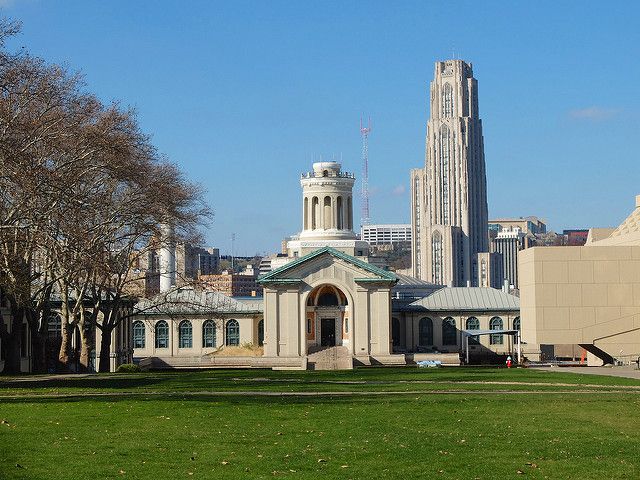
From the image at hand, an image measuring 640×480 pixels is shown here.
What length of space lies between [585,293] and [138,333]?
49.8 m

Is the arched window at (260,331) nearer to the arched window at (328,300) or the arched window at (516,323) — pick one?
the arched window at (328,300)

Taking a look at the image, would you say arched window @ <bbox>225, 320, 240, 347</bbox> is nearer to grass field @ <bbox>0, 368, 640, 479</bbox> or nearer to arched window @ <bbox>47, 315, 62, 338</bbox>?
arched window @ <bbox>47, 315, 62, 338</bbox>

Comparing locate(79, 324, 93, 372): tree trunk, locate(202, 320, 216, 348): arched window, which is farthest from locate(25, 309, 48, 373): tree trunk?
locate(202, 320, 216, 348): arched window

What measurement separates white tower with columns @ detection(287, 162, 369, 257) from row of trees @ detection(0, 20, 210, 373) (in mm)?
37940

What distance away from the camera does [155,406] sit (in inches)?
1371

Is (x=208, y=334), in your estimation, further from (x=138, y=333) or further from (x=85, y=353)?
(x=85, y=353)

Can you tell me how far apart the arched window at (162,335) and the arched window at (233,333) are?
5.33 m

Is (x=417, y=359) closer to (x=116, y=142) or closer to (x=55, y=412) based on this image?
(x=116, y=142)

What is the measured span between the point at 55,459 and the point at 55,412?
10.1 m

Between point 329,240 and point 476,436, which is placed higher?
point 329,240

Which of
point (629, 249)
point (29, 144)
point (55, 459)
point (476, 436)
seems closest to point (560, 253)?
point (629, 249)

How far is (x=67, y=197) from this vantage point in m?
46.0

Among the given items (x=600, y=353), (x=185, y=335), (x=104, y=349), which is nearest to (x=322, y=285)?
(x=185, y=335)

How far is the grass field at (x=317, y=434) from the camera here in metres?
21.5
